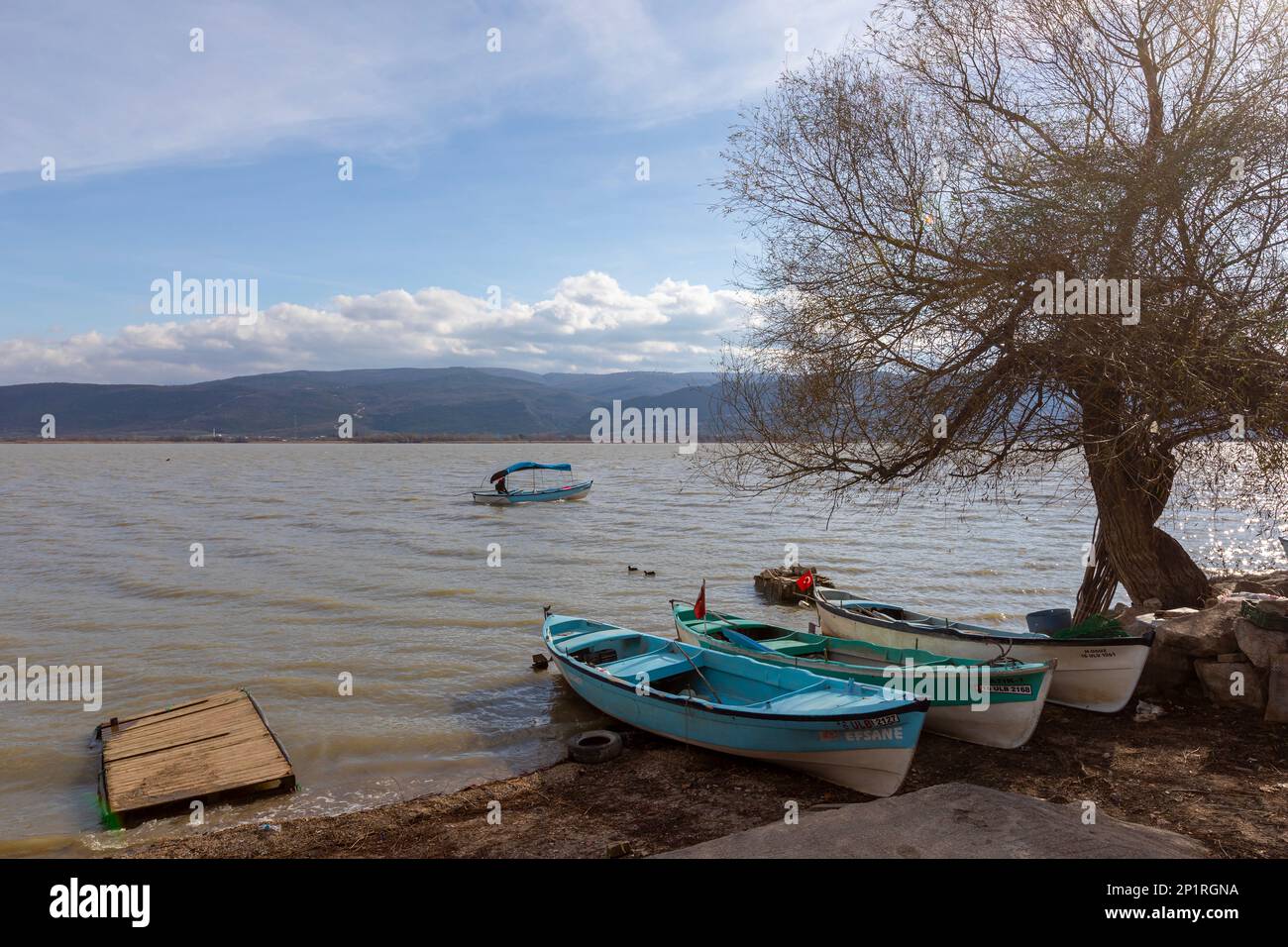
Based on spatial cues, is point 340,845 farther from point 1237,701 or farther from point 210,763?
point 1237,701

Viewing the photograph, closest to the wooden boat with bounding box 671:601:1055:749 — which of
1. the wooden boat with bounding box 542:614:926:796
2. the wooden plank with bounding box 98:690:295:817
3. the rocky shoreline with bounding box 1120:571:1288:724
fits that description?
the wooden boat with bounding box 542:614:926:796

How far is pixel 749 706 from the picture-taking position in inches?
404

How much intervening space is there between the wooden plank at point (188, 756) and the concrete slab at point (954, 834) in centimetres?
605

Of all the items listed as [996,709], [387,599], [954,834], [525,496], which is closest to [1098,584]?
[996,709]

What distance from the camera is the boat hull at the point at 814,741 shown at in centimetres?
911

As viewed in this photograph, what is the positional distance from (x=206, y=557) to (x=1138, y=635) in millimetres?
28512

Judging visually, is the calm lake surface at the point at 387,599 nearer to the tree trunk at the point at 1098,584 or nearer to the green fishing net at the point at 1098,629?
the tree trunk at the point at 1098,584

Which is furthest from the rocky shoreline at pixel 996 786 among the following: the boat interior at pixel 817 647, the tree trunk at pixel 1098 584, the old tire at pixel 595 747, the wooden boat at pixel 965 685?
the tree trunk at pixel 1098 584

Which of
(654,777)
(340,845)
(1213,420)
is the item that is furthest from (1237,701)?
(340,845)

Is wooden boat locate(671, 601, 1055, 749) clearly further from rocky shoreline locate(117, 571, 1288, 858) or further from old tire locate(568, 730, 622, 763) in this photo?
old tire locate(568, 730, 622, 763)

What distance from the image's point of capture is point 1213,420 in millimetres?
9984

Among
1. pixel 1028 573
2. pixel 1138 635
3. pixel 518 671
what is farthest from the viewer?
pixel 1028 573

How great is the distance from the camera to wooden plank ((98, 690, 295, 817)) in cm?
1013

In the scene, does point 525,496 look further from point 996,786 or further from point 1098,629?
point 996,786
